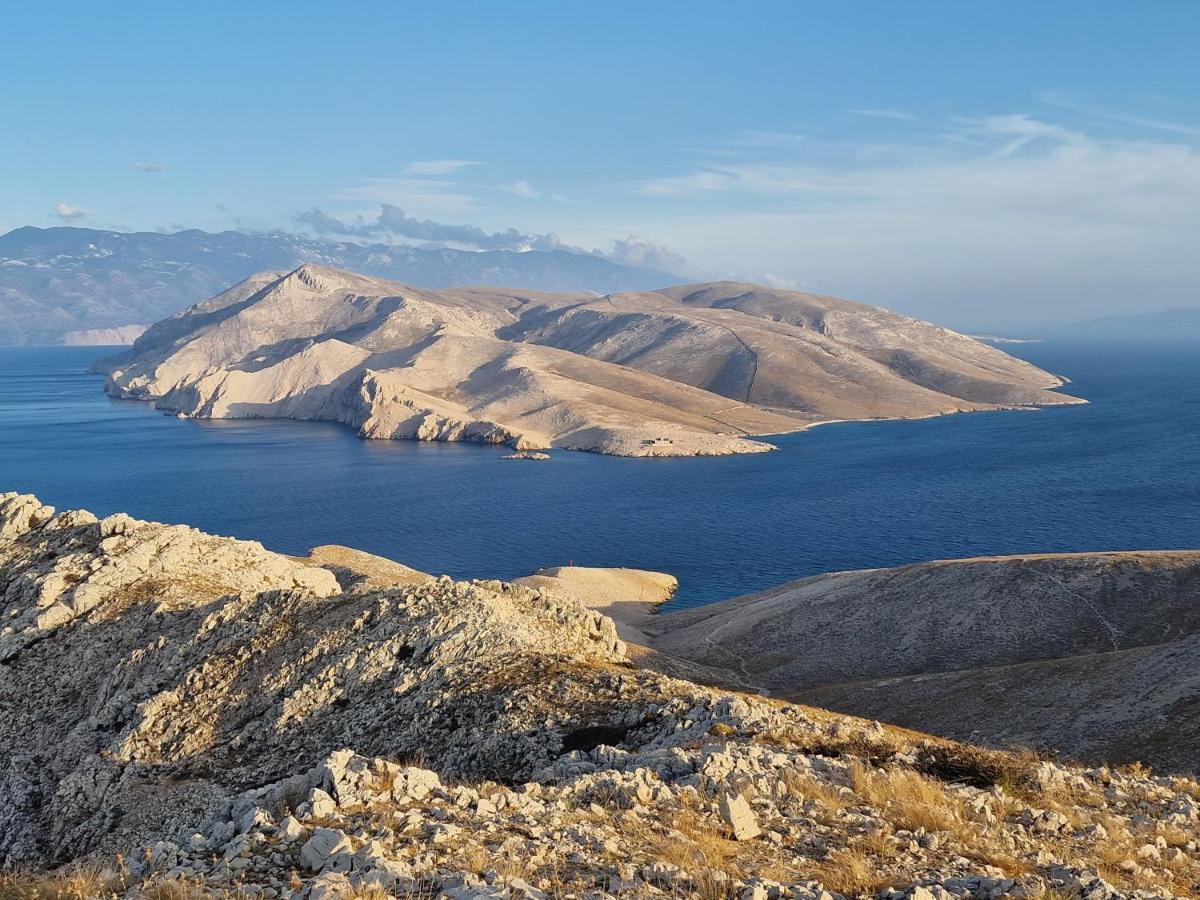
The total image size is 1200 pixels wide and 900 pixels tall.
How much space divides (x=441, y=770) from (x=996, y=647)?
164 ft

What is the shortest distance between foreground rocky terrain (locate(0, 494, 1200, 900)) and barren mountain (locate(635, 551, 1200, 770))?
699 inches

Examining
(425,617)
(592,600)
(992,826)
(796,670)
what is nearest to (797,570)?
(592,600)

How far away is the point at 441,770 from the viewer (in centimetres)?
2350

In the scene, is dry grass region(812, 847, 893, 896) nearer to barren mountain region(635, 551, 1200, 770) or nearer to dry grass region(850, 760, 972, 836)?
dry grass region(850, 760, 972, 836)

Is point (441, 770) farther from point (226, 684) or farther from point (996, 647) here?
point (996, 647)

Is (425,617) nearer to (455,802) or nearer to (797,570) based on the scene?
(455,802)

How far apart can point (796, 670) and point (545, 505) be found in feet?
298

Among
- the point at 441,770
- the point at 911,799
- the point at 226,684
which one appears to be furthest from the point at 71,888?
the point at 226,684

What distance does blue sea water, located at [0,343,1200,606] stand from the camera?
11612 cm

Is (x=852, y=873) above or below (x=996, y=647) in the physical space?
above

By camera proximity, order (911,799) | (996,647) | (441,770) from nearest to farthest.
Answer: (911,799), (441,770), (996,647)

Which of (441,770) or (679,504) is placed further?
(679,504)

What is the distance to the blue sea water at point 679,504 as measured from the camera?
381 feet

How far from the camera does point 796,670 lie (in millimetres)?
62625
